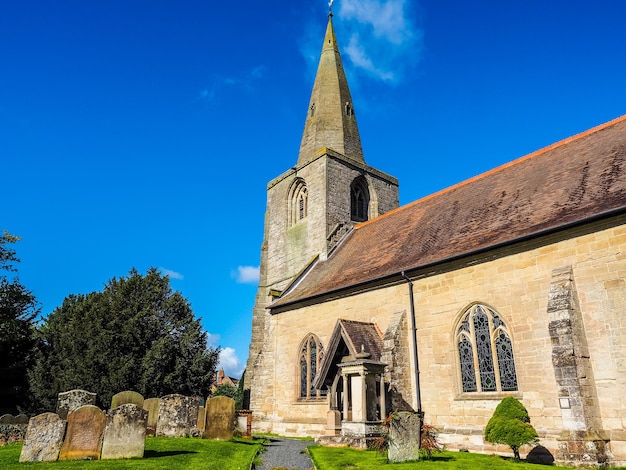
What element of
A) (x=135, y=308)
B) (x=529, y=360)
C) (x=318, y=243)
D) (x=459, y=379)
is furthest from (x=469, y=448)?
(x=135, y=308)

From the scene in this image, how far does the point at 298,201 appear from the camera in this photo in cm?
2973

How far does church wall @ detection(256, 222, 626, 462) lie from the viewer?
11383mm

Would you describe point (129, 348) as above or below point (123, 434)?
above


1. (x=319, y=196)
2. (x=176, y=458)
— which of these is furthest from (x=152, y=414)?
(x=319, y=196)

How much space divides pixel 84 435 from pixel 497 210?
14302 millimetres

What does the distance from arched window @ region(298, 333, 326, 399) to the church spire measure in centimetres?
1303

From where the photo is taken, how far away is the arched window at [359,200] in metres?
28.9

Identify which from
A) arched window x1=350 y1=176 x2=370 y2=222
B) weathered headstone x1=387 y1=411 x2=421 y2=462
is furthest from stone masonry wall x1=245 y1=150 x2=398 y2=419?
weathered headstone x1=387 y1=411 x2=421 y2=462

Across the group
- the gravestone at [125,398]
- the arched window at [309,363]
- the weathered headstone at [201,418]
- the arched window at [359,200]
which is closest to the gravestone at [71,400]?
the gravestone at [125,398]

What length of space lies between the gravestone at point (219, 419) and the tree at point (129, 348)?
402 inches

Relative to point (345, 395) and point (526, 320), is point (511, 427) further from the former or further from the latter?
point (345, 395)

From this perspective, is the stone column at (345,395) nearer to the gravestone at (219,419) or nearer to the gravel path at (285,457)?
the gravel path at (285,457)

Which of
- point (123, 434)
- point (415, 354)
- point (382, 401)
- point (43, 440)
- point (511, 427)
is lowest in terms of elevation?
point (43, 440)

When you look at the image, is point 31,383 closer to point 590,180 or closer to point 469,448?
point 469,448
